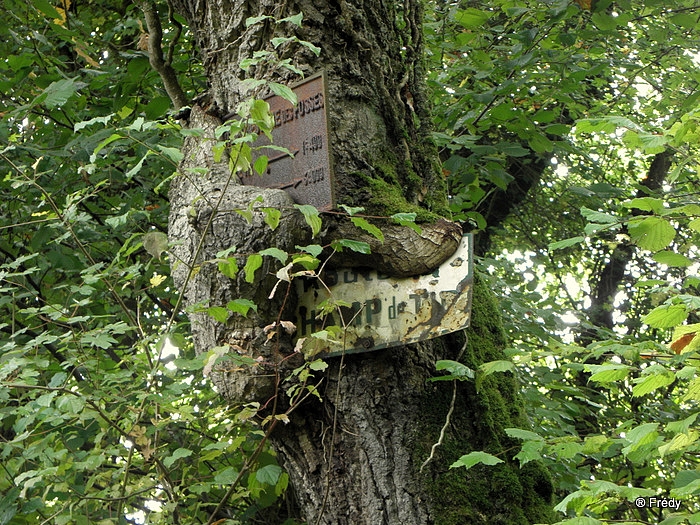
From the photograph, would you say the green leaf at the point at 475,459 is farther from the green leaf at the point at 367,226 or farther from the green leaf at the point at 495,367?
the green leaf at the point at 367,226

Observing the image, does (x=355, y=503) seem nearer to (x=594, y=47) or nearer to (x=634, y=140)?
(x=634, y=140)

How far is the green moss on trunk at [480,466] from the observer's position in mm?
2303

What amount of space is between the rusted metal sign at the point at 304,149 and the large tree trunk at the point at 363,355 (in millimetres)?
60

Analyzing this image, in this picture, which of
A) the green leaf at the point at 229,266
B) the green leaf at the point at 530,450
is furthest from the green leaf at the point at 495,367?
the green leaf at the point at 229,266

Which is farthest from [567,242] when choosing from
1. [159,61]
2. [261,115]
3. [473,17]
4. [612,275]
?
[612,275]

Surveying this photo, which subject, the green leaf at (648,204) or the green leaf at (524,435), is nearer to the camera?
the green leaf at (648,204)

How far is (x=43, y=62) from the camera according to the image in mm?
4508

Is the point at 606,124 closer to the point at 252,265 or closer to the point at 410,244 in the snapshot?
the point at 410,244

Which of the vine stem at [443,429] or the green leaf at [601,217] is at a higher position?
the green leaf at [601,217]

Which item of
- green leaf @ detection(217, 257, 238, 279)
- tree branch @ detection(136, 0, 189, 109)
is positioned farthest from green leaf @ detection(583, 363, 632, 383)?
tree branch @ detection(136, 0, 189, 109)

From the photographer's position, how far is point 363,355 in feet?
7.91

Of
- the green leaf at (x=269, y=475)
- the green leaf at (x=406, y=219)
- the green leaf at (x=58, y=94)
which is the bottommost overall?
the green leaf at (x=269, y=475)

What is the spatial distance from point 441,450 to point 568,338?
5.79 m

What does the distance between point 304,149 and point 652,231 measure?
3.55 ft
